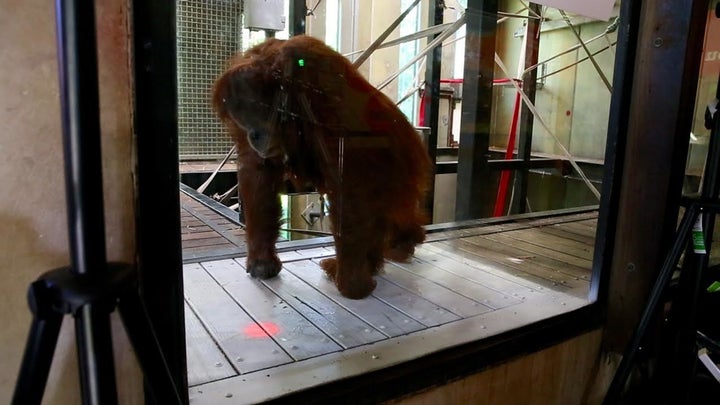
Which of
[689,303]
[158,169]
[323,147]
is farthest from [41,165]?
[689,303]

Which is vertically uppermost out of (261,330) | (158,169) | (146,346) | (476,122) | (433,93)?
(433,93)

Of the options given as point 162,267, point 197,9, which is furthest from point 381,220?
point 162,267

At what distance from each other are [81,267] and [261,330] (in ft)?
2.31

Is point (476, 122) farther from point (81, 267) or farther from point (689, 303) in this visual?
point (81, 267)

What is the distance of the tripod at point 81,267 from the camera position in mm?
366

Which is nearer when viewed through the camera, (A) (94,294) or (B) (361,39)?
(A) (94,294)

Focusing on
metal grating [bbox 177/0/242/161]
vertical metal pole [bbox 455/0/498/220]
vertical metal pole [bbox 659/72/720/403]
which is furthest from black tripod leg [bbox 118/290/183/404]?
vertical metal pole [bbox 455/0/498/220]

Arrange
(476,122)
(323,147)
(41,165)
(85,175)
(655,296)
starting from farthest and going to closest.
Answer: (476,122), (323,147), (655,296), (41,165), (85,175)

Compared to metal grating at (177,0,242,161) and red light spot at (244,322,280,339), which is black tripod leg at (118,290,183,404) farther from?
red light spot at (244,322,280,339)

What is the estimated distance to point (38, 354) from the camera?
384 mm

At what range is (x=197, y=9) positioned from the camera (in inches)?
38.4

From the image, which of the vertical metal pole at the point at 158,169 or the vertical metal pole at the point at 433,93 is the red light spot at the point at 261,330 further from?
the vertical metal pole at the point at 433,93

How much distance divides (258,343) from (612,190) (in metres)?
0.84

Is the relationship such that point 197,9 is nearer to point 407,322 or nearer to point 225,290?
point 225,290
